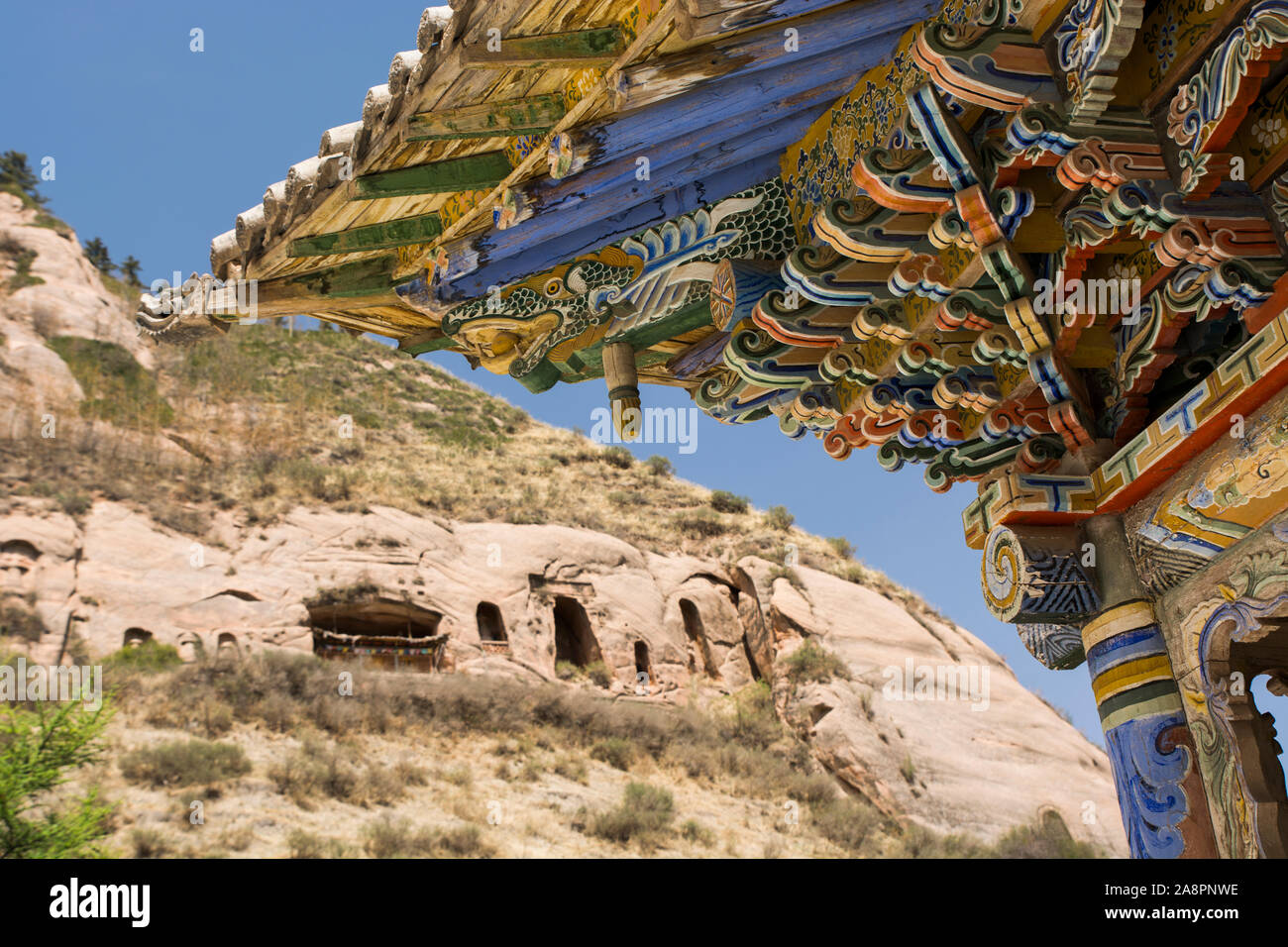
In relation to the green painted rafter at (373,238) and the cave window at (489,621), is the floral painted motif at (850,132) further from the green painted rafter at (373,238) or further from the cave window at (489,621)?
the cave window at (489,621)

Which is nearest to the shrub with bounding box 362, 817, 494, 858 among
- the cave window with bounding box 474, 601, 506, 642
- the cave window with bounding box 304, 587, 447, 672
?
the cave window with bounding box 304, 587, 447, 672

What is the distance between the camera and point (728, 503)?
41031mm

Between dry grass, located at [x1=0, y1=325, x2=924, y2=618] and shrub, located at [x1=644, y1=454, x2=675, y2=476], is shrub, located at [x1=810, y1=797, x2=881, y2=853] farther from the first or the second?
shrub, located at [x1=644, y1=454, x2=675, y2=476]

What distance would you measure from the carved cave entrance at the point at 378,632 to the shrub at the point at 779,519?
14.2m

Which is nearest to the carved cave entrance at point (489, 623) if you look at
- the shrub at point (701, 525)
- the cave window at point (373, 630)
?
the cave window at point (373, 630)

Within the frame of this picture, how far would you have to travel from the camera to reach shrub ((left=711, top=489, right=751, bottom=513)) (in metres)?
40.9

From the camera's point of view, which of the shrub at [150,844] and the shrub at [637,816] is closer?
the shrub at [150,844]

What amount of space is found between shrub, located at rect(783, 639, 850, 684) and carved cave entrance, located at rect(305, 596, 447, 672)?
28.9 ft

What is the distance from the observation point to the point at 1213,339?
3264 mm

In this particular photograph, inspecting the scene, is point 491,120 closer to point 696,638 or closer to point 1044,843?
point 1044,843

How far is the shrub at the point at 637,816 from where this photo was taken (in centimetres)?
2045

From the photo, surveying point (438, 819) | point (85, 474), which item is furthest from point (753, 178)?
point (85, 474)

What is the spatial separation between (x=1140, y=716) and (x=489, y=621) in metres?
27.5

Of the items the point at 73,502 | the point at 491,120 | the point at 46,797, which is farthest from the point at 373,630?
the point at 491,120
